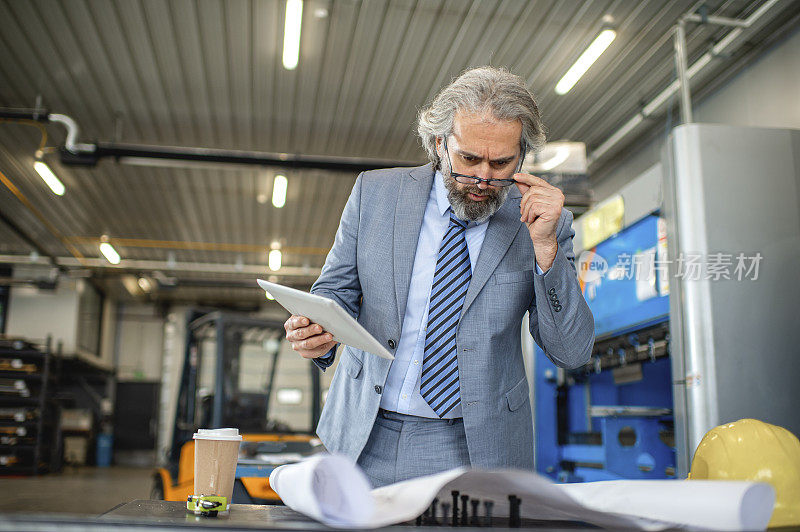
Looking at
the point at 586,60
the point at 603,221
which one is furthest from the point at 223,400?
the point at 586,60

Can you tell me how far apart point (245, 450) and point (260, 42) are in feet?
12.2

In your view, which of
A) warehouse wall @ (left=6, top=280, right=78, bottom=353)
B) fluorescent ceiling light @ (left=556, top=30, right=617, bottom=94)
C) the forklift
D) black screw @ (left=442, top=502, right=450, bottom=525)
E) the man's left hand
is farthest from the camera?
warehouse wall @ (left=6, top=280, right=78, bottom=353)

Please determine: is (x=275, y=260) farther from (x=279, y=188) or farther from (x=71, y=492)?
(x=71, y=492)

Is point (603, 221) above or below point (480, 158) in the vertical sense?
above

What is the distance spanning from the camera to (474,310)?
64.4 inches

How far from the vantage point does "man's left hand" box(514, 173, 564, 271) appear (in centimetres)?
147

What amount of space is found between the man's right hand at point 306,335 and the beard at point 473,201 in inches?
19.0

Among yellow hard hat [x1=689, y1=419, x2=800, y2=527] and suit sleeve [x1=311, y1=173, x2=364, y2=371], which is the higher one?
suit sleeve [x1=311, y1=173, x2=364, y2=371]

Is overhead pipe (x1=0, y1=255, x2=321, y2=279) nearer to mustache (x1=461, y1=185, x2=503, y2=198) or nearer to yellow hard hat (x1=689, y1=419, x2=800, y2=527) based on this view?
mustache (x1=461, y1=185, x2=503, y2=198)

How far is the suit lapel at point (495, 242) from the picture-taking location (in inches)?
65.1

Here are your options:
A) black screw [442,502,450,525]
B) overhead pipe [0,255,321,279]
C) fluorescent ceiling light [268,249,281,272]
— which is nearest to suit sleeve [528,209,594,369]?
black screw [442,502,450,525]

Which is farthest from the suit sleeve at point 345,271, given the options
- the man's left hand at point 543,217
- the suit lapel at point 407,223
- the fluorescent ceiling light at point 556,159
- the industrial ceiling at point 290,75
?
the fluorescent ceiling light at point 556,159

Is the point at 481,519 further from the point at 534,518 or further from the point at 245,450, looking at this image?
the point at 245,450

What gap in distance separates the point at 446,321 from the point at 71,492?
33.3ft
